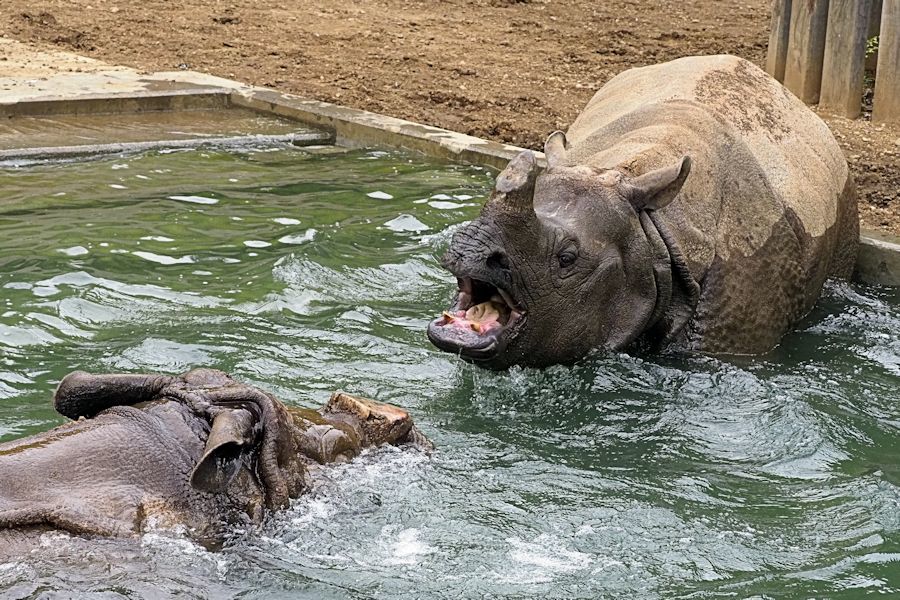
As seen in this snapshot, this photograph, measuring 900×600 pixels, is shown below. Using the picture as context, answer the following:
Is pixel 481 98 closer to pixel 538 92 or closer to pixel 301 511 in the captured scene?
pixel 538 92

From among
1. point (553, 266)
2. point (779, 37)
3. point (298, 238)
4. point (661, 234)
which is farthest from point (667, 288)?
point (779, 37)

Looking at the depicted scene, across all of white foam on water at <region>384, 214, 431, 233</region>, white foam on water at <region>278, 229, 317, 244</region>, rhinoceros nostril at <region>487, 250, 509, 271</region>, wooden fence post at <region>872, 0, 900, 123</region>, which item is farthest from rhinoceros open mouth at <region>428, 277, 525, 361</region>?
wooden fence post at <region>872, 0, 900, 123</region>

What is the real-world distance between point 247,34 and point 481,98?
4.29 meters

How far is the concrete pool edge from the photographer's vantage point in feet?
36.3

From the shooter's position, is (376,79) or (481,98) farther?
(376,79)

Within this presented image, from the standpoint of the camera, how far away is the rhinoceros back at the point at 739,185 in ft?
22.4

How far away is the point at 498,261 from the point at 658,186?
923 millimetres

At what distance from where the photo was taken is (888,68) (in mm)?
10656

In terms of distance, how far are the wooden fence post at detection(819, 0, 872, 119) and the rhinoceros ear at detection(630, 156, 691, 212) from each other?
4793 mm

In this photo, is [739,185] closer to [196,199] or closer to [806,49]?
[196,199]

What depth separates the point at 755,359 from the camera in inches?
273

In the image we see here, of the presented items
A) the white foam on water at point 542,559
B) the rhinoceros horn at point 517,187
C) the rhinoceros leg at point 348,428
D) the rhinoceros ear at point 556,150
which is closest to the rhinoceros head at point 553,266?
the rhinoceros horn at point 517,187

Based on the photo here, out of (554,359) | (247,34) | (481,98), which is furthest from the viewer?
(247,34)

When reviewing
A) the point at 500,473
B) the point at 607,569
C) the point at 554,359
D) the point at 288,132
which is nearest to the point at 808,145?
the point at 554,359
